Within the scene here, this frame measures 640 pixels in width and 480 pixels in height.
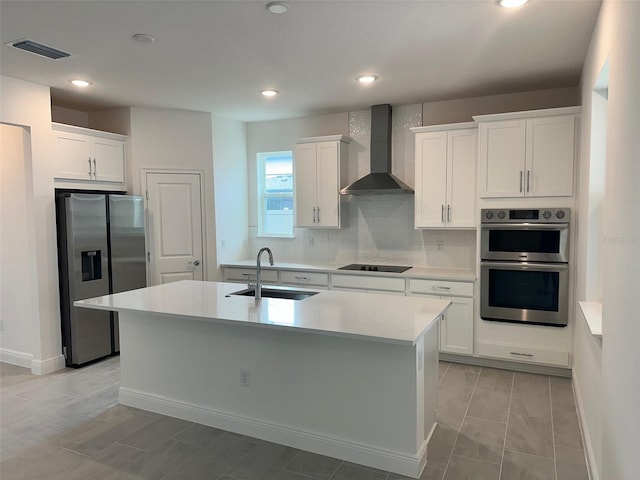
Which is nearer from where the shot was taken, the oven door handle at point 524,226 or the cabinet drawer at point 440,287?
the oven door handle at point 524,226

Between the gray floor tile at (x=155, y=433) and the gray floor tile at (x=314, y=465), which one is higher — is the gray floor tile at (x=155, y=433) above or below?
above

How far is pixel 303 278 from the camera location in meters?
4.91

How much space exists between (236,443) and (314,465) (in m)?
0.57

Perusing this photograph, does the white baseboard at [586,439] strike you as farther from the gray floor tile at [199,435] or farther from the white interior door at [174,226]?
the white interior door at [174,226]

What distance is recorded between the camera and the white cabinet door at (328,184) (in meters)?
5.00

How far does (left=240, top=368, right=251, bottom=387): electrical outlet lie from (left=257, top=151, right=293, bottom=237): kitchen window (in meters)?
2.92

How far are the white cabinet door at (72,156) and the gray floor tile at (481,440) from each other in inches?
162

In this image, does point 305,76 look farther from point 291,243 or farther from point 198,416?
point 198,416

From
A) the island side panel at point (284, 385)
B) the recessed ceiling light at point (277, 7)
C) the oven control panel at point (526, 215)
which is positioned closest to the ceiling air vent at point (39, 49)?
the recessed ceiling light at point (277, 7)

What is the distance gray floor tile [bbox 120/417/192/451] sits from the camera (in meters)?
2.83

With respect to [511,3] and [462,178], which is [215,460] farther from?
[462,178]

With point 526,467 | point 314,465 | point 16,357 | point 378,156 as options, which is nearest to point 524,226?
point 378,156

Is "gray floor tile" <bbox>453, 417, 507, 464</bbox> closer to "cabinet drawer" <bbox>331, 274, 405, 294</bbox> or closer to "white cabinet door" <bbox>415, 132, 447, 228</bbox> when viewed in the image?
"cabinet drawer" <bbox>331, 274, 405, 294</bbox>

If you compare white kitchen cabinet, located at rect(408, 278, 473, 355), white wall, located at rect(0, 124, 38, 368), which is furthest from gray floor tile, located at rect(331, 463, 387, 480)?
white wall, located at rect(0, 124, 38, 368)
